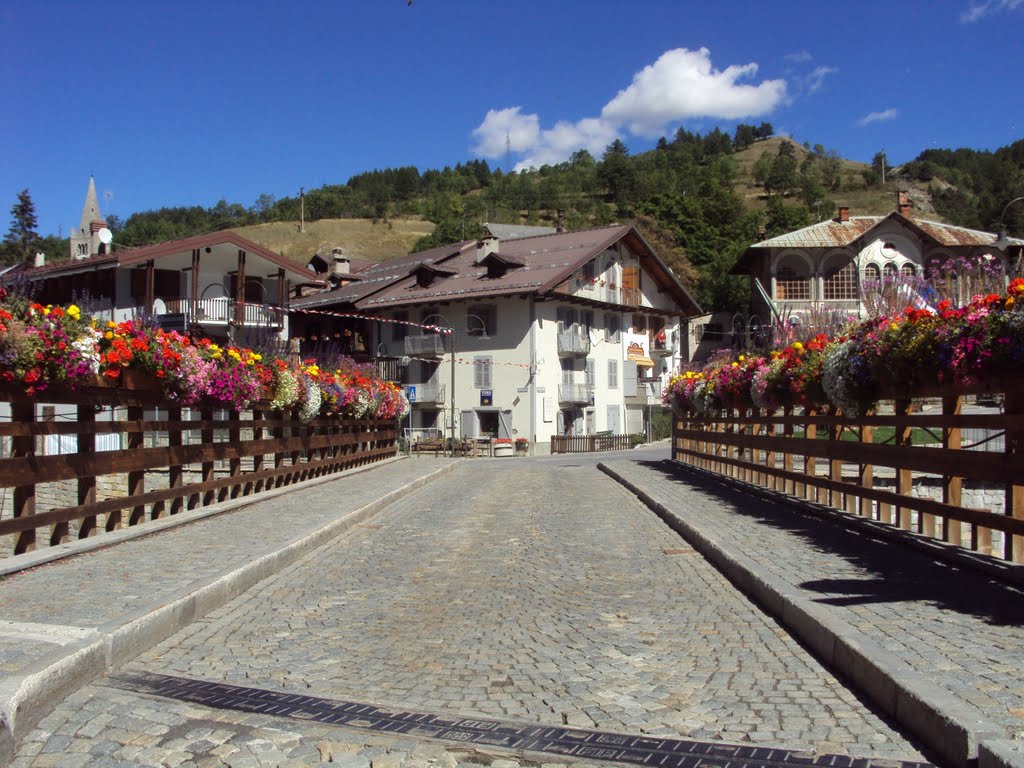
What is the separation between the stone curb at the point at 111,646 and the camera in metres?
4.26

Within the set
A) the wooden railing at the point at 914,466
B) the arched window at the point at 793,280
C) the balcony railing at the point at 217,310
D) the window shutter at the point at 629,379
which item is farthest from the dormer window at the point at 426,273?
the wooden railing at the point at 914,466

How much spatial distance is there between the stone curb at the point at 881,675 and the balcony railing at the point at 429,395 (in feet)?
141

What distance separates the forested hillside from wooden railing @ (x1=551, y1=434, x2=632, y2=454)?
25628 millimetres

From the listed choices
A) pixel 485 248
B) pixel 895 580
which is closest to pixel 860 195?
pixel 485 248

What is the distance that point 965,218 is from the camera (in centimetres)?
9438

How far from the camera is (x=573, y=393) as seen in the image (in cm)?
5088

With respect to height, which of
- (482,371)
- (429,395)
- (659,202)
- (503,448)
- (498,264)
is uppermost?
(659,202)

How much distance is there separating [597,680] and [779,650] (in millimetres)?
1342

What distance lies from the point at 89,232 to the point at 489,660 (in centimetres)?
6289

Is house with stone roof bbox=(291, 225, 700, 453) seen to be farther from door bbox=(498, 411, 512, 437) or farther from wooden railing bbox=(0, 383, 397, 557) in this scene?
wooden railing bbox=(0, 383, 397, 557)

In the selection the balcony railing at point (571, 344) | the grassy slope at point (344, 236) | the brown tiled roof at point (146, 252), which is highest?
the grassy slope at point (344, 236)

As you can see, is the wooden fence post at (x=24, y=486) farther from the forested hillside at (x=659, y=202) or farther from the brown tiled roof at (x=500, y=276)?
the forested hillside at (x=659, y=202)

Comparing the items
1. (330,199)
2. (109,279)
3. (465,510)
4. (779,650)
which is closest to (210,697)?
(779,650)

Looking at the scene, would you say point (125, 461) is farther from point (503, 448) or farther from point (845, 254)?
point (845, 254)
